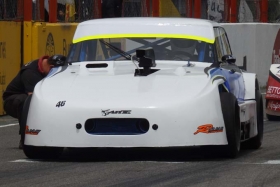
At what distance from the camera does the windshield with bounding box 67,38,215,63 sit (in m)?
10.5

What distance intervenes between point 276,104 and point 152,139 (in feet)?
21.5

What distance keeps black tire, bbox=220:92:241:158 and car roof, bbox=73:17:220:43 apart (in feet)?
4.91

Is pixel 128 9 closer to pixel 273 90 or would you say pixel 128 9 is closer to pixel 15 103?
pixel 273 90

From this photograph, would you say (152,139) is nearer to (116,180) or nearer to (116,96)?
(116,96)

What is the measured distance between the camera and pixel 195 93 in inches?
356

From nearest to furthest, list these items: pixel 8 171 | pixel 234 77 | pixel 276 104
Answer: pixel 8 171, pixel 234 77, pixel 276 104

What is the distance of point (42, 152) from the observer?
30.6ft

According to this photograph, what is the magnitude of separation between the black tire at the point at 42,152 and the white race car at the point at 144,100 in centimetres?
1

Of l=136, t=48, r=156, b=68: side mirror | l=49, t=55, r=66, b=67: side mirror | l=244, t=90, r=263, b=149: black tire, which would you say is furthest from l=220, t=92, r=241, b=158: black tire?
l=49, t=55, r=66, b=67: side mirror

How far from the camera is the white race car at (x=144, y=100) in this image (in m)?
8.88

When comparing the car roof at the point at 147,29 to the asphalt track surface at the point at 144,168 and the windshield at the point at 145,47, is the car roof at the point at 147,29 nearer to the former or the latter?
the windshield at the point at 145,47

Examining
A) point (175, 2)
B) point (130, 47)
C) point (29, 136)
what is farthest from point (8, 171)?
point (175, 2)

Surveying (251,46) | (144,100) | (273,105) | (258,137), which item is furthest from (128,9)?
(144,100)

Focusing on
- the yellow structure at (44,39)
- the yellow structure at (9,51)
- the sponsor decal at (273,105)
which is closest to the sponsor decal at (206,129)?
the sponsor decal at (273,105)
